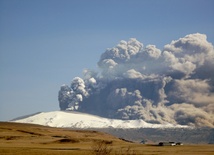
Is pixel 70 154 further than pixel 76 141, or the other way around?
pixel 76 141

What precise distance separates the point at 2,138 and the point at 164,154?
93448 millimetres

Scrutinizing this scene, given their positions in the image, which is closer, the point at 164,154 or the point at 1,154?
Result: the point at 1,154

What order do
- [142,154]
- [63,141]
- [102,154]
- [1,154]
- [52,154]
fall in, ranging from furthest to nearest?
[63,141] → [142,154] → [52,154] → [1,154] → [102,154]

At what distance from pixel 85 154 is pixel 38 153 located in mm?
13227

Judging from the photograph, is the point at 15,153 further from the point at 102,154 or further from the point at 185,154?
the point at 185,154

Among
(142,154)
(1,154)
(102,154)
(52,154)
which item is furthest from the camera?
(142,154)

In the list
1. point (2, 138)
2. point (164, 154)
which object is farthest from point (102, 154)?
point (2, 138)

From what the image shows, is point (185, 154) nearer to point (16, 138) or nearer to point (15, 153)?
point (15, 153)

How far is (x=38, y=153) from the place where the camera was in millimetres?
115500

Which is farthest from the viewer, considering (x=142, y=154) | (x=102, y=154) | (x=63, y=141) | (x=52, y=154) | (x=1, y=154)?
(x=63, y=141)

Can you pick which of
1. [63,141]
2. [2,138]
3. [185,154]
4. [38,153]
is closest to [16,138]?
[2,138]

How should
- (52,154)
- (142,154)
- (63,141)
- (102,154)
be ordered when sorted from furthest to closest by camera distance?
(63,141), (142,154), (52,154), (102,154)

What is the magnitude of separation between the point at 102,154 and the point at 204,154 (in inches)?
1599

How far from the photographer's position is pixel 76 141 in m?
192
